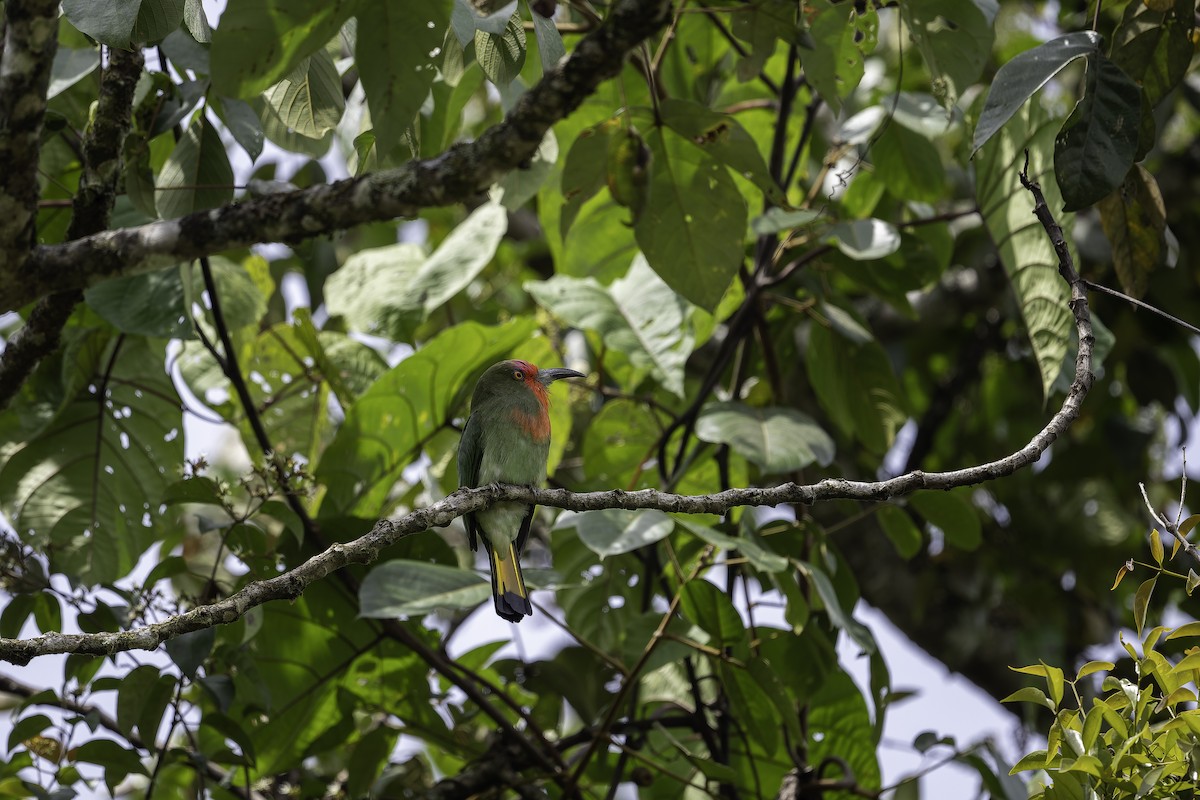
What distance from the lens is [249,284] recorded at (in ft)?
10.8

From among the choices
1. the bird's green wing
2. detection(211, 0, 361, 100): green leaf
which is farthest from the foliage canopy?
the bird's green wing

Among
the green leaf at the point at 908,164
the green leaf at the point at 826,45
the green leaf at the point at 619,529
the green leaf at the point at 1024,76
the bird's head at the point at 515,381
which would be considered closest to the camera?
the green leaf at the point at 1024,76

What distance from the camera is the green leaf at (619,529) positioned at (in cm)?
252

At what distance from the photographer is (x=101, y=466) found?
3211mm

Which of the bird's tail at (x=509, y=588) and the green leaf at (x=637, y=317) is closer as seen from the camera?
the bird's tail at (x=509, y=588)

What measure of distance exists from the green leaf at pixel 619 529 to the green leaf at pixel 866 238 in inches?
39.9

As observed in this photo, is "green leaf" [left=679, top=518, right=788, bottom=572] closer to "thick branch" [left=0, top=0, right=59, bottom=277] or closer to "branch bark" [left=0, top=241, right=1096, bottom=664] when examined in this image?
"branch bark" [left=0, top=241, right=1096, bottom=664]

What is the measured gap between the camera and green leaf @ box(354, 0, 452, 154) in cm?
180

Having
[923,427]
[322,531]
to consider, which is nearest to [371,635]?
[322,531]

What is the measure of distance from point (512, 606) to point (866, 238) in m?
1.45

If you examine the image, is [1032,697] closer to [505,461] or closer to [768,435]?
[768,435]

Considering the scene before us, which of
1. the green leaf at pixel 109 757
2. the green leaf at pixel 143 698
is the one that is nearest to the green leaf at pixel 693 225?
the green leaf at pixel 143 698

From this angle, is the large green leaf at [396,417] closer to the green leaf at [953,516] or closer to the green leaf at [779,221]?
the green leaf at [779,221]

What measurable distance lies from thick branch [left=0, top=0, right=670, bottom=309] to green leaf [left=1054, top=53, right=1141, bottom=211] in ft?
3.44
